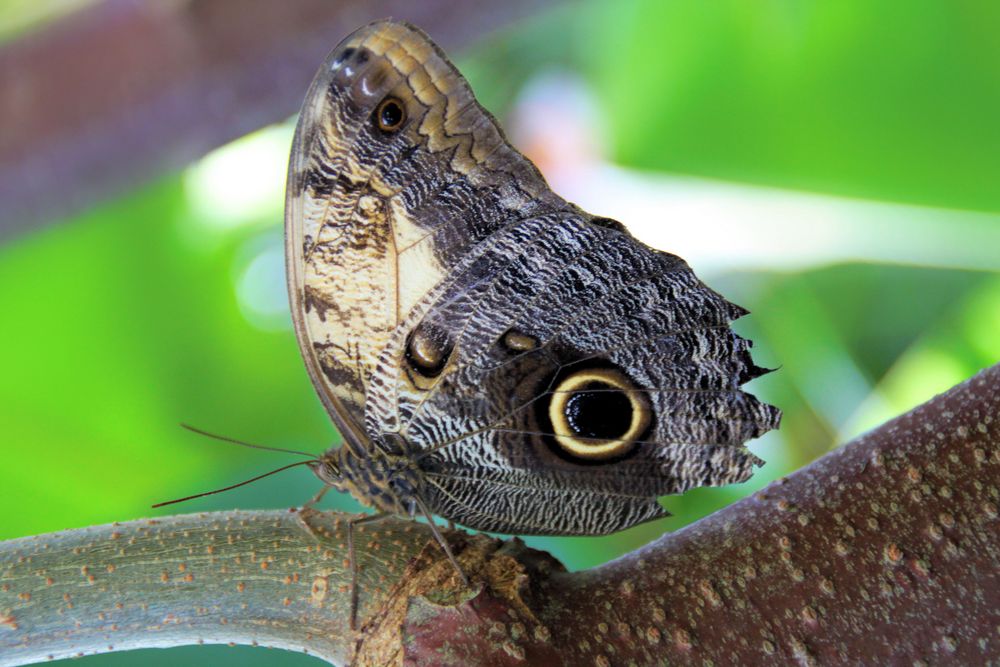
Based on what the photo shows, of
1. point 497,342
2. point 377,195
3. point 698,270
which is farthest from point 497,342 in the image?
point 698,270

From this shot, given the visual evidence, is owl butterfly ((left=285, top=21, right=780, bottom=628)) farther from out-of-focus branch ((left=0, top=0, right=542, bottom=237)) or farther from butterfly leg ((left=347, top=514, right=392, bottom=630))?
out-of-focus branch ((left=0, top=0, right=542, bottom=237))

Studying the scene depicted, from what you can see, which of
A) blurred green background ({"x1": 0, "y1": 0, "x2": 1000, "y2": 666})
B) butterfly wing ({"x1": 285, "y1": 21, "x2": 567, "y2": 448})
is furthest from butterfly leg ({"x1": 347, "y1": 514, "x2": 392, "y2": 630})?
blurred green background ({"x1": 0, "y1": 0, "x2": 1000, "y2": 666})

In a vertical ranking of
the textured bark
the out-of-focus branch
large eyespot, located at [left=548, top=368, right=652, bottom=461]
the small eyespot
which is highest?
the out-of-focus branch

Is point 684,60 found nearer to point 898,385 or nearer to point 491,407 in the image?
point 898,385

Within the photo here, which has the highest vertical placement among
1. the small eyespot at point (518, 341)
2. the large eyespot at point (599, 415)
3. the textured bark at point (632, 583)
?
the small eyespot at point (518, 341)

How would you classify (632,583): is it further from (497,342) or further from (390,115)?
(390,115)

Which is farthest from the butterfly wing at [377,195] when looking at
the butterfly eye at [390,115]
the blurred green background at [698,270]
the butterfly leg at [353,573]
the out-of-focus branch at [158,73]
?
the blurred green background at [698,270]

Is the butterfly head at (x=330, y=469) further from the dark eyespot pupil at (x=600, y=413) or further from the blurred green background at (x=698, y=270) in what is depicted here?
the blurred green background at (x=698, y=270)

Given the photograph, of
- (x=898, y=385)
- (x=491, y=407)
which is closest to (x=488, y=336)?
(x=491, y=407)
